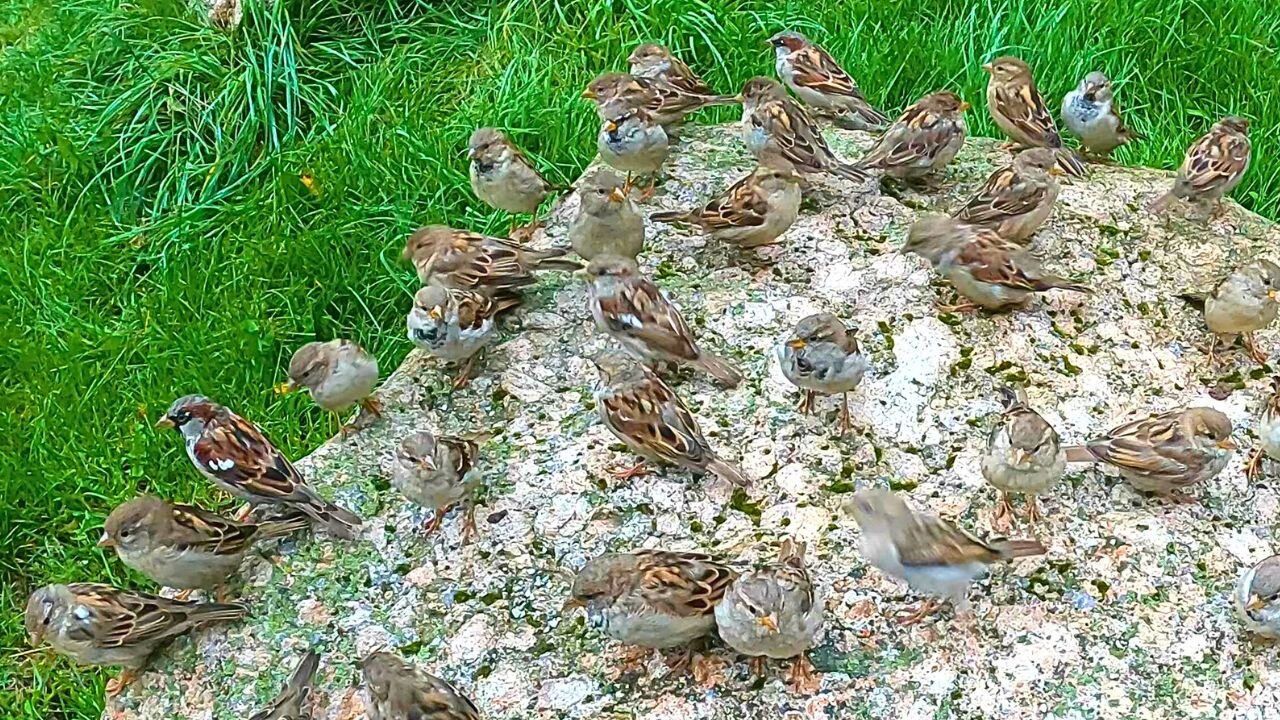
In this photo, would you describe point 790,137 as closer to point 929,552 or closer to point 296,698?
point 929,552

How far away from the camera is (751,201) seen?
5605mm

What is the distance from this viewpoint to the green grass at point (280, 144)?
6832 millimetres

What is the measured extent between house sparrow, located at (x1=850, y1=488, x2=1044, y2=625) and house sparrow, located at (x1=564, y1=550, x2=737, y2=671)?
50cm

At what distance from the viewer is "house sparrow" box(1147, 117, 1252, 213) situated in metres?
5.88

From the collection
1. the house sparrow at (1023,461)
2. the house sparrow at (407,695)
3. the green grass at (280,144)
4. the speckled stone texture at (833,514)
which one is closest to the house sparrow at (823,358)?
the speckled stone texture at (833,514)

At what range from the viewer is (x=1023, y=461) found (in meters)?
4.30

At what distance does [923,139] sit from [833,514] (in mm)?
2299

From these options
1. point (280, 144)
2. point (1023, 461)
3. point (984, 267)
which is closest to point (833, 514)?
point (1023, 461)

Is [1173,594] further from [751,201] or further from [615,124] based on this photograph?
[615,124]

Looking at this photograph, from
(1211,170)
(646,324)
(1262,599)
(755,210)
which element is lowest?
(646,324)

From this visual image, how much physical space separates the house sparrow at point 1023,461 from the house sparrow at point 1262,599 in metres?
0.68

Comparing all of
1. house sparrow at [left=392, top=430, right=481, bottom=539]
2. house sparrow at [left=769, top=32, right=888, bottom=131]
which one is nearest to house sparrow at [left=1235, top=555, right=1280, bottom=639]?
house sparrow at [left=392, top=430, right=481, bottom=539]

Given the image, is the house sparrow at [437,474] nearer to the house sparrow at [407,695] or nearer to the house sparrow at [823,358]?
the house sparrow at [407,695]

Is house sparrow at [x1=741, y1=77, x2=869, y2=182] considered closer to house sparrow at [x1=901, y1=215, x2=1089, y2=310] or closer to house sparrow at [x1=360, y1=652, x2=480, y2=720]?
house sparrow at [x1=901, y1=215, x2=1089, y2=310]
